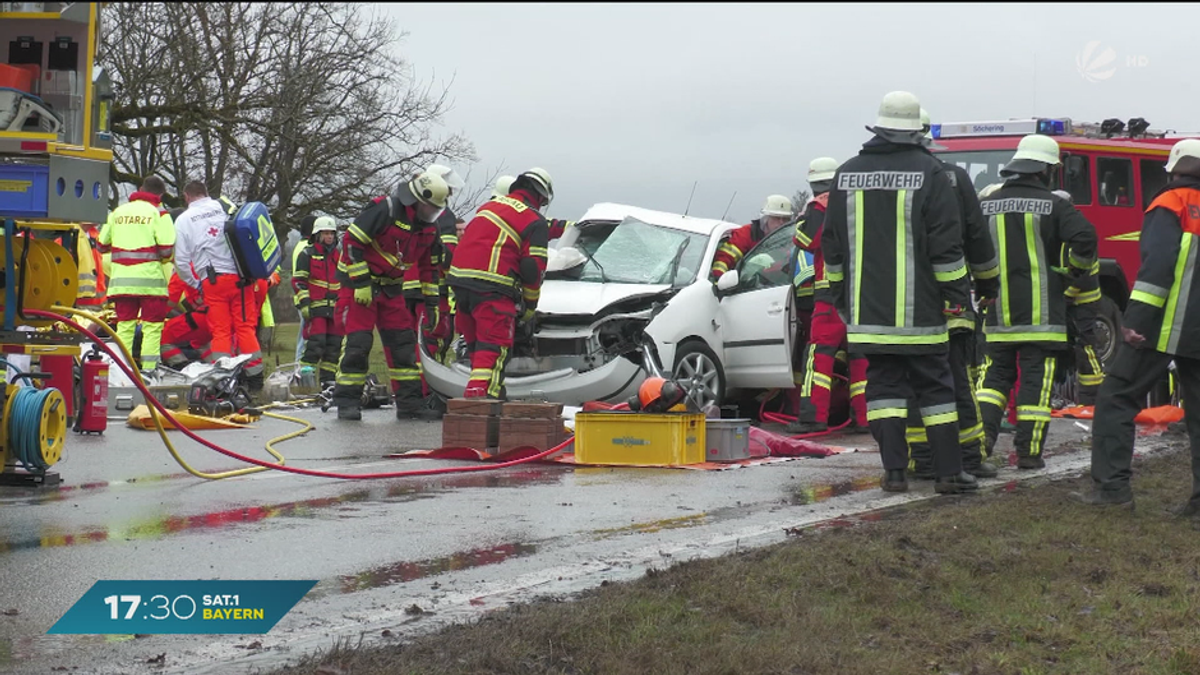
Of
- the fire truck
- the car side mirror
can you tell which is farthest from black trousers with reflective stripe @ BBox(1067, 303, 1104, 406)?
the car side mirror

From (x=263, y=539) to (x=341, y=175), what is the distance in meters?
21.9

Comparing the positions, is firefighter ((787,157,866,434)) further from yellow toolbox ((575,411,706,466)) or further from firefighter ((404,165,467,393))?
firefighter ((404,165,467,393))

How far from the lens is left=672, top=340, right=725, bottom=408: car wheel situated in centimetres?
1225

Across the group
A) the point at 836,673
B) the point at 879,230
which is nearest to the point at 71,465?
Result: the point at 879,230

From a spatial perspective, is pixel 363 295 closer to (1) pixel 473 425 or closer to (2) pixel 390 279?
(2) pixel 390 279

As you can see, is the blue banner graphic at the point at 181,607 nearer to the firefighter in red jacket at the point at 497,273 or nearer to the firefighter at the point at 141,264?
the firefighter in red jacket at the point at 497,273

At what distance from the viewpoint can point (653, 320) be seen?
1205 centimetres

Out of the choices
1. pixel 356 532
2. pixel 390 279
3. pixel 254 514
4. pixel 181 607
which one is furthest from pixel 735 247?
pixel 181 607

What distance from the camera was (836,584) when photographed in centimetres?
541

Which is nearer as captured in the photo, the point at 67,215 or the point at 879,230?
the point at 67,215

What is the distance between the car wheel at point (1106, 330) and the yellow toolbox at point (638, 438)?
843 centimetres

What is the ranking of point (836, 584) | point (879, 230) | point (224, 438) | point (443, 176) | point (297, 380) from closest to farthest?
point (836, 584) → point (879, 230) → point (224, 438) → point (443, 176) → point (297, 380)

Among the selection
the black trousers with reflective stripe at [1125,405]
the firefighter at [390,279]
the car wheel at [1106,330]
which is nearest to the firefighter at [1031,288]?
the black trousers with reflective stripe at [1125,405]

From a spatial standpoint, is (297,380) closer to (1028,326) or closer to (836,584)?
(1028,326)
